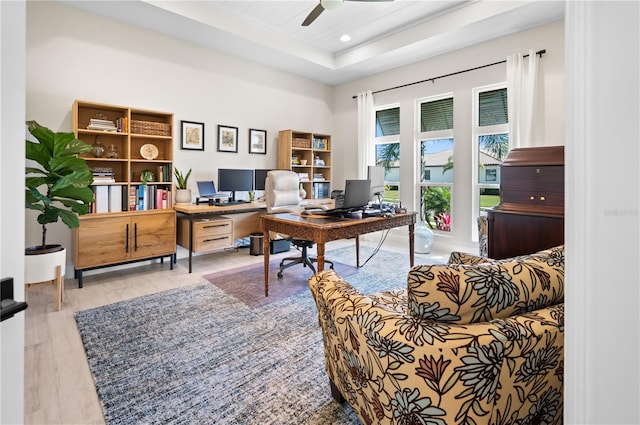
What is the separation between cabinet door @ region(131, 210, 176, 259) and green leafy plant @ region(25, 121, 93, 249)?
2.56ft

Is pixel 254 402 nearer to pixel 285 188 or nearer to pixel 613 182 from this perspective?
pixel 613 182

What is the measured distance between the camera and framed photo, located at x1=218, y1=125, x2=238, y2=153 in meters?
4.75

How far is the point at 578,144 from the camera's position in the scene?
1.94ft

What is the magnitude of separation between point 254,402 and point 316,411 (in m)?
0.32

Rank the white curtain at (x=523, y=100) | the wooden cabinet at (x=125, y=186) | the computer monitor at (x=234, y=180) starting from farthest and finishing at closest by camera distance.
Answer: the computer monitor at (x=234, y=180) < the white curtain at (x=523, y=100) < the wooden cabinet at (x=125, y=186)

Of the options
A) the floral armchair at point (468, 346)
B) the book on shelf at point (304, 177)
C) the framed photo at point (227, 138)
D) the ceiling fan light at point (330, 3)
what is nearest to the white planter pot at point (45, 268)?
the framed photo at point (227, 138)

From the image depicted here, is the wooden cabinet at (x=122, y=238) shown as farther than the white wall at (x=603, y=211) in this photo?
Yes

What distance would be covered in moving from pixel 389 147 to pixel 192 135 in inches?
129

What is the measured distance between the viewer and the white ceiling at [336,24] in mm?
3615

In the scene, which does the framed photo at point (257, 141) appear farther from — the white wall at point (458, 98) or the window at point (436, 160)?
the window at point (436, 160)

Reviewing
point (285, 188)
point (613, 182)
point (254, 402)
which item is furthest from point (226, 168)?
point (613, 182)

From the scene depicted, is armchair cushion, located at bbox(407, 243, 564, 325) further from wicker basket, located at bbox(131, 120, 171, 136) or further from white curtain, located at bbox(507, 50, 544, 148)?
wicker basket, located at bbox(131, 120, 171, 136)

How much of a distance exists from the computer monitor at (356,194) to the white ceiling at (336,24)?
228 centimetres

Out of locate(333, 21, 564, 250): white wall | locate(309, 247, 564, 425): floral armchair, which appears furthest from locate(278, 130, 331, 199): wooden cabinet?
locate(309, 247, 564, 425): floral armchair
